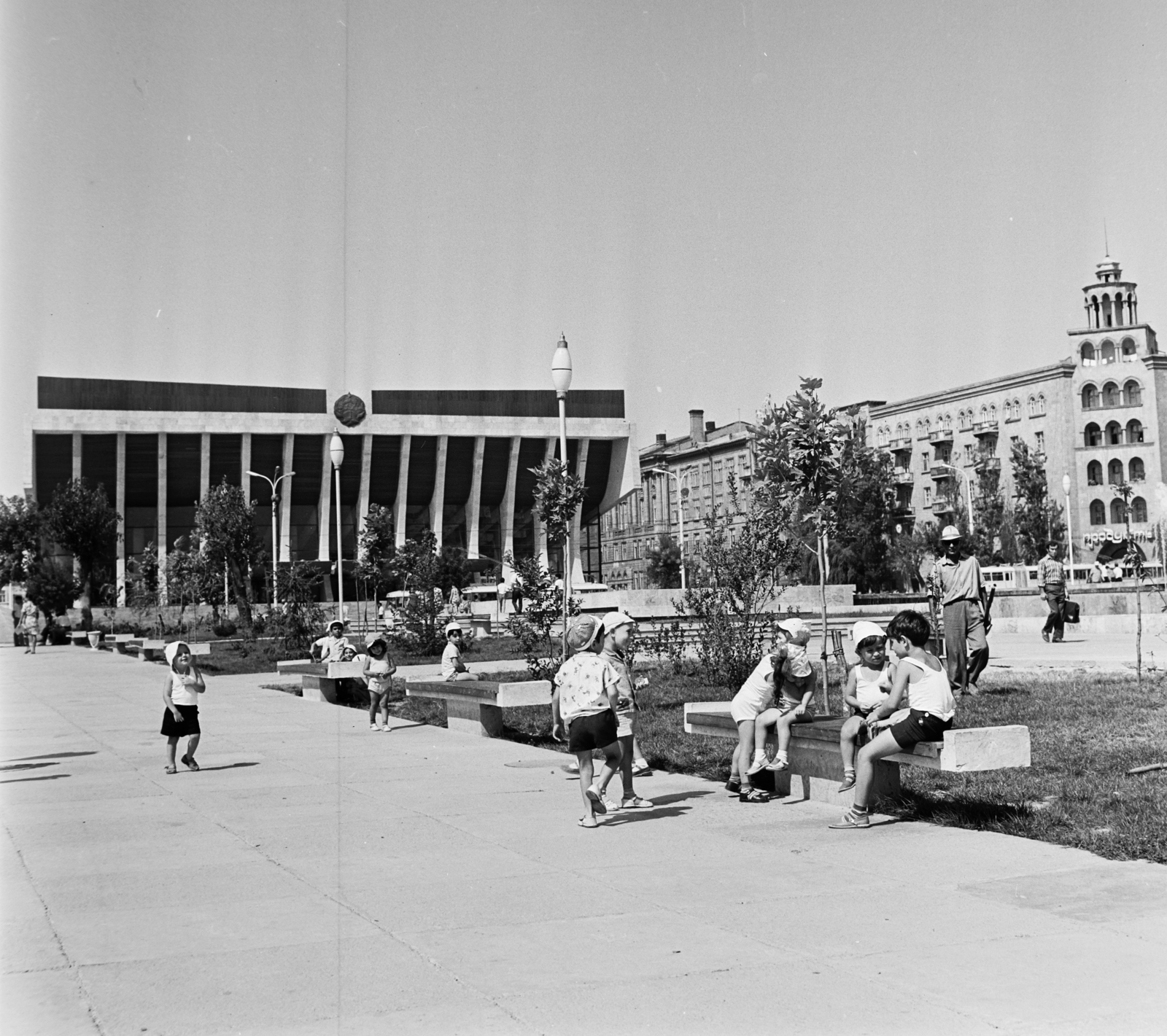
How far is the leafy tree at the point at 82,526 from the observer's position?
6062 cm

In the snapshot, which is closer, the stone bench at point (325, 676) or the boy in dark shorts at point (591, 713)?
the boy in dark shorts at point (591, 713)

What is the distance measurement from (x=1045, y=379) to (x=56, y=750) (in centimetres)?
7993

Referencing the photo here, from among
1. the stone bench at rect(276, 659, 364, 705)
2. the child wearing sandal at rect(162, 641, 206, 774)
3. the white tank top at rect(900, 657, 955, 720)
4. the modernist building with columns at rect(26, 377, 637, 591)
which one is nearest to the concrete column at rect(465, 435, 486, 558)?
the modernist building with columns at rect(26, 377, 637, 591)

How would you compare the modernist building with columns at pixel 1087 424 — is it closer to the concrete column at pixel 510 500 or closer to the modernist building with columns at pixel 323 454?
the modernist building with columns at pixel 323 454

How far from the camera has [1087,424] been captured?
83.6m

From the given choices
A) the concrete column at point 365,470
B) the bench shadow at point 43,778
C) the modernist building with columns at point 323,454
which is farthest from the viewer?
the concrete column at point 365,470

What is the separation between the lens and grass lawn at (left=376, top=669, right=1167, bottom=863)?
7.57 metres

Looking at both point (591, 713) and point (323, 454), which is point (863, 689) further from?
point (323, 454)

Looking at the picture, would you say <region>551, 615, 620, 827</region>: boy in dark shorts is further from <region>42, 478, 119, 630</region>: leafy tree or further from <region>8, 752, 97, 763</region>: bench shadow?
<region>42, 478, 119, 630</region>: leafy tree

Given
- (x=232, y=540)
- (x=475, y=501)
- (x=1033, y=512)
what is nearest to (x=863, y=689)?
(x=232, y=540)

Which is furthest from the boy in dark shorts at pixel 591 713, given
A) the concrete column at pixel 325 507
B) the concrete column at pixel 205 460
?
the concrete column at pixel 205 460

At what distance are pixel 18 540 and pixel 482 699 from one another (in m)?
64.5

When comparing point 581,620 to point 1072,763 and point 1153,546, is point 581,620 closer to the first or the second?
point 1072,763

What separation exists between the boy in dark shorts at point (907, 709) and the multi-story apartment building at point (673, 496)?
98928 millimetres
